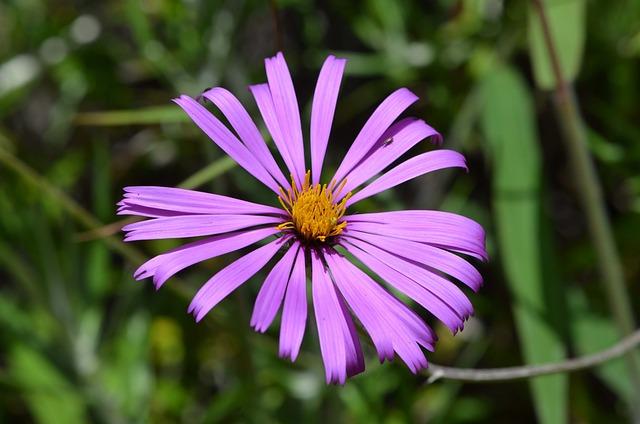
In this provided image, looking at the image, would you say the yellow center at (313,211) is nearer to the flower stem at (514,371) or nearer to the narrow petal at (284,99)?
the narrow petal at (284,99)

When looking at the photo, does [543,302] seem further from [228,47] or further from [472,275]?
[228,47]

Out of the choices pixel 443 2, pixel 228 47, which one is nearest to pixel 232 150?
pixel 228 47

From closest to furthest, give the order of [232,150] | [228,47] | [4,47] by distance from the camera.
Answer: [232,150], [228,47], [4,47]

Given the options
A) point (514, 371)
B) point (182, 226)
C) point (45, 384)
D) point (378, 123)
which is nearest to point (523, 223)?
point (514, 371)

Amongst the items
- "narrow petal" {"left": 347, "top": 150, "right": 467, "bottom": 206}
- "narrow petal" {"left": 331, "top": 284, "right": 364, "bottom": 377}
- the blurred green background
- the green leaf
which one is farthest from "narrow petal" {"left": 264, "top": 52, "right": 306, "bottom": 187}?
the green leaf

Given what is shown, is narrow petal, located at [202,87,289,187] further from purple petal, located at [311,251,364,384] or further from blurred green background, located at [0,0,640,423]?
blurred green background, located at [0,0,640,423]

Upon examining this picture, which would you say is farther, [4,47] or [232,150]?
[4,47]
